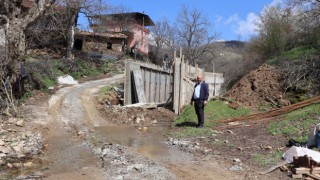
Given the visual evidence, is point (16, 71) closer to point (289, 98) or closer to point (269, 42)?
point (289, 98)

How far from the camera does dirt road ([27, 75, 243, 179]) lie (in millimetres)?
6659

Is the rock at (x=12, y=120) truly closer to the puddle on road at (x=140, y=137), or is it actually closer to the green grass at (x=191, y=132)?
the puddle on road at (x=140, y=137)

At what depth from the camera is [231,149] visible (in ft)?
28.3

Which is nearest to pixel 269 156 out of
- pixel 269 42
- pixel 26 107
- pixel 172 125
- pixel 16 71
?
pixel 172 125

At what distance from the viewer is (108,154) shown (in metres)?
8.09

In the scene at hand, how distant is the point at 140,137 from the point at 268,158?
414 centimetres

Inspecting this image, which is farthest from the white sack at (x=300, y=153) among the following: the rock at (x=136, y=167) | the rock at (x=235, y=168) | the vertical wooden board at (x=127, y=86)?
the vertical wooden board at (x=127, y=86)

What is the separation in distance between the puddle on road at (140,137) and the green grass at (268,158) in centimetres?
208

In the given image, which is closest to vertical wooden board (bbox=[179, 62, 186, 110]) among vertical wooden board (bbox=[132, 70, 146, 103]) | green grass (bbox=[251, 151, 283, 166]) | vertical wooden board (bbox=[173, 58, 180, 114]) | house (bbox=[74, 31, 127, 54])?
vertical wooden board (bbox=[173, 58, 180, 114])

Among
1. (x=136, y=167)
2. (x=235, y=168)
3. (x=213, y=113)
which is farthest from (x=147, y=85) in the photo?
(x=235, y=168)

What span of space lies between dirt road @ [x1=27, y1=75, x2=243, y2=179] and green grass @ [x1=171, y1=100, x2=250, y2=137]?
767mm

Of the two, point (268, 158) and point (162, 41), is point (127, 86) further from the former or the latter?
point (162, 41)

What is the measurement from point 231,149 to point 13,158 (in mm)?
4976

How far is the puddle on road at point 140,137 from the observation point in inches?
343
